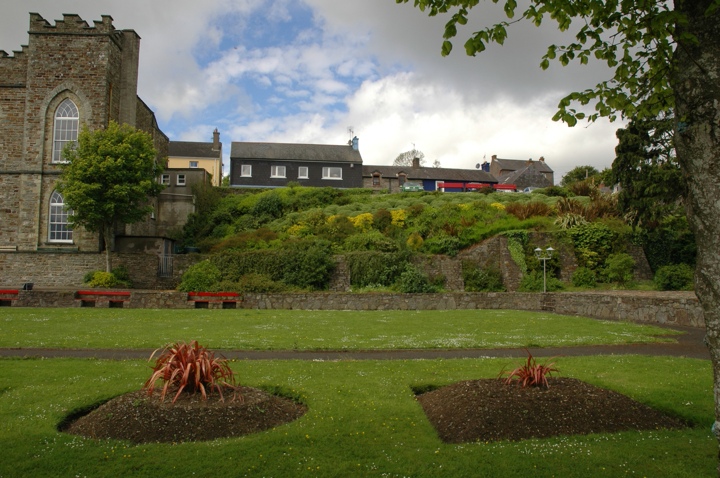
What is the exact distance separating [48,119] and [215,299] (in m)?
16.3

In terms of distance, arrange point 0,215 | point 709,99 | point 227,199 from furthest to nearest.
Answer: point 227,199 < point 0,215 < point 709,99

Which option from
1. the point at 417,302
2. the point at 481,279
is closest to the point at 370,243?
the point at 481,279

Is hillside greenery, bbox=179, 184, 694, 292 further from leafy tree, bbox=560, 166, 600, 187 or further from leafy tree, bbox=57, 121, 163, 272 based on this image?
leafy tree, bbox=560, 166, 600, 187

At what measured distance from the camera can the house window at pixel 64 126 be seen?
30.1 m

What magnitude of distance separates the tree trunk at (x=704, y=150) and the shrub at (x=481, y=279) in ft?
76.5

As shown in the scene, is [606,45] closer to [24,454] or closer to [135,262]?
[24,454]

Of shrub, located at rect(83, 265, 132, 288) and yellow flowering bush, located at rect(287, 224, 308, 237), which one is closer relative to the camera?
shrub, located at rect(83, 265, 132, 288)

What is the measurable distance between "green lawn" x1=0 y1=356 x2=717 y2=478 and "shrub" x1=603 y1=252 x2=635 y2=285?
1850cm

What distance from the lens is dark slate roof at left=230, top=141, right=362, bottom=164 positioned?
1982 inches

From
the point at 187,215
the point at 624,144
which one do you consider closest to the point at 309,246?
the point at 187,215

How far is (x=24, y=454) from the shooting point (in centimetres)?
537

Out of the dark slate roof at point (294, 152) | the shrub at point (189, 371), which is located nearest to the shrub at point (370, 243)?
the shrub at point (189, 371)

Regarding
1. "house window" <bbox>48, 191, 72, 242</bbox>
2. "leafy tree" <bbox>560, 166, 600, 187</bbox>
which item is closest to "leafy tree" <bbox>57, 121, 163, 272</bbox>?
"house window" <bbox>48, 191, 72, 242</bbox>

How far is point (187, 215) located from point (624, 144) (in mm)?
25485
